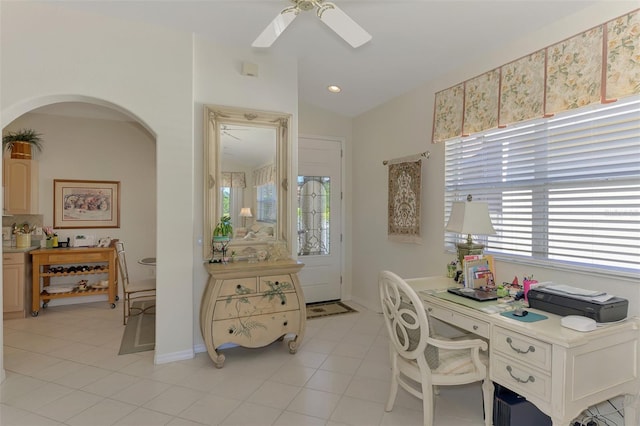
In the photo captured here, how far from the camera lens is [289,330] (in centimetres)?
306

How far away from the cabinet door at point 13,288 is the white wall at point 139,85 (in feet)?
7.83

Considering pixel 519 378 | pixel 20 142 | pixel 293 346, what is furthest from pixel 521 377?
pixel 20 142

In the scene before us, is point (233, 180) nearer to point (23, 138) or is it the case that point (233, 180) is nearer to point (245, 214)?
point (245, 214)

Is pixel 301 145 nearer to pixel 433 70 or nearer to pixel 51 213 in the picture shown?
pixel 433 70

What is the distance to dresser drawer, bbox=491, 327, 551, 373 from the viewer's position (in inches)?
64.4

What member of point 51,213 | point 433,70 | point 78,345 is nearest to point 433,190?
point 433,70

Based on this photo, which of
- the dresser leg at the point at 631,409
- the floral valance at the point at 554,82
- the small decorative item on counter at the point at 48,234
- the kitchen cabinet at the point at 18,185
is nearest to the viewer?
the dresser leg at the point at 631,409

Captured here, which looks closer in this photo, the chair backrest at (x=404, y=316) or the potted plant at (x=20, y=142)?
the chair backrest at (x=404, y=316)

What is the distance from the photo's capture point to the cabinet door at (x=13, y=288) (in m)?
3.99

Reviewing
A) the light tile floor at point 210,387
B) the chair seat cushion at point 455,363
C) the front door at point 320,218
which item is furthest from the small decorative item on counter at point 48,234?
the chair seat cushion at point 455,363

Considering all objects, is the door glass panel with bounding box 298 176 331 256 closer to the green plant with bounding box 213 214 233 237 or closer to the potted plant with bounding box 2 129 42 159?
the green plant with bounding box 213 214 233 237

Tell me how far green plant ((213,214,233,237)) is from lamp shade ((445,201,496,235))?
6.71 ft

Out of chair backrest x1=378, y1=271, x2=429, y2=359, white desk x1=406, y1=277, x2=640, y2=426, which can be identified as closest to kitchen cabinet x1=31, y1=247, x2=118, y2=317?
chair backrest x1=378, y1=271, x2=429, y2=359

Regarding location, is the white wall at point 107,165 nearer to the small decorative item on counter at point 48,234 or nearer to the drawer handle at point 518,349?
the small decorative item on counter at point 48,234
